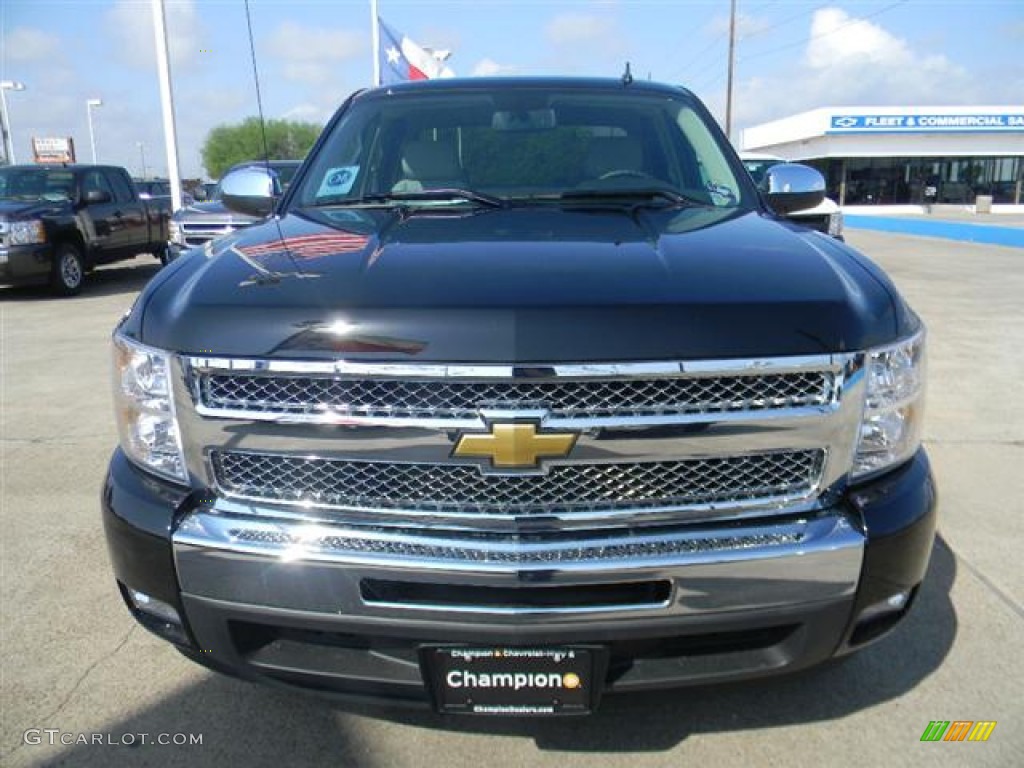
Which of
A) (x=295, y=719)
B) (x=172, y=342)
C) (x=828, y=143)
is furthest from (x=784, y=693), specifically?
(x=828, y=143)

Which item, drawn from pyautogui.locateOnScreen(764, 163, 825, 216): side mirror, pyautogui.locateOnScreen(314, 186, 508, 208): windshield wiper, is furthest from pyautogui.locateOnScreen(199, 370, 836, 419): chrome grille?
pyautogui.locateOnScreen(764, 163, 825, 216): side mirror

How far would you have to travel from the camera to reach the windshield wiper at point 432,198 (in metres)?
2.75

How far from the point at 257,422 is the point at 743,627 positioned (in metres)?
1.17

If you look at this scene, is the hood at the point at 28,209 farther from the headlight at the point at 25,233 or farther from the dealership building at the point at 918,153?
the dealership building at the point at 918,153

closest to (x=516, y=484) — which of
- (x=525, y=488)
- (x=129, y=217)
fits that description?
(x=525, y=488)

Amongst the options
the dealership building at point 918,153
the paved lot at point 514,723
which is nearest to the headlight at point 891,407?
the paved lot at point 514,723

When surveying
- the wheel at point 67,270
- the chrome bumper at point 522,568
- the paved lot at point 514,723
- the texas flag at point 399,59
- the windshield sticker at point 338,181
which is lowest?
the paved lot at point 514,723

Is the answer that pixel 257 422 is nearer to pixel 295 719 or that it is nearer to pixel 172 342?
pixel 172 342

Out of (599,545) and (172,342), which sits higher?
(172,342)

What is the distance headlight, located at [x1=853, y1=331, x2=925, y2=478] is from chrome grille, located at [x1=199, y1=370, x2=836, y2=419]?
151mm

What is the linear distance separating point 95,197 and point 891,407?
12.5 metres

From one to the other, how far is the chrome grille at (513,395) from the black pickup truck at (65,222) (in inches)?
438

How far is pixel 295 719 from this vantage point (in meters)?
2.37

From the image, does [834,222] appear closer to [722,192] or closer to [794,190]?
[794,190]
